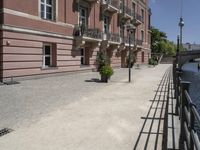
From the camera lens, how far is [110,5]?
101 feet

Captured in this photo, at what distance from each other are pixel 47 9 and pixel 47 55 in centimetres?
341

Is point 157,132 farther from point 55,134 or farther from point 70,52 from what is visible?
point 70,52

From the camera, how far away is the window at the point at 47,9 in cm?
1970

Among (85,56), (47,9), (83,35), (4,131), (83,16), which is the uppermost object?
(83,16)

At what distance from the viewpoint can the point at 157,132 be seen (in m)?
6.36

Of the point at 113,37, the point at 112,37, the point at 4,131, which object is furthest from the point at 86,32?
the point at 4,131

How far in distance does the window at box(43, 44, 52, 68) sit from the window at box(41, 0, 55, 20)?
6.98 feet

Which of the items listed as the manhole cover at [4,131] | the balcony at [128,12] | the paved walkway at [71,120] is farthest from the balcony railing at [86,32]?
the manhole cover at [4,131]

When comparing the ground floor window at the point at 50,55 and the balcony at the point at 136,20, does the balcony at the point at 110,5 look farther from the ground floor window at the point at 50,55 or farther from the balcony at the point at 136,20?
the ground floor window at the point at 50,55

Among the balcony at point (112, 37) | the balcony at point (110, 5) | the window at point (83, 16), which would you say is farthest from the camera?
the balcony at point (112, 37)

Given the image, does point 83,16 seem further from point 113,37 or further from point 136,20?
point 136,20

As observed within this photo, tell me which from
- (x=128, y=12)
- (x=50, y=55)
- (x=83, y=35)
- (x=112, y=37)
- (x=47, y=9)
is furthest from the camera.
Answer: (x=128, y=12)

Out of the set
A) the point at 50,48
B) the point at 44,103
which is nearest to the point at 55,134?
the point at 44,103

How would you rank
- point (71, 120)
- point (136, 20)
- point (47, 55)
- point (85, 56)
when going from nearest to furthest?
point (71, 120), point (47, 55), point (85, 56), point (136, 20)
